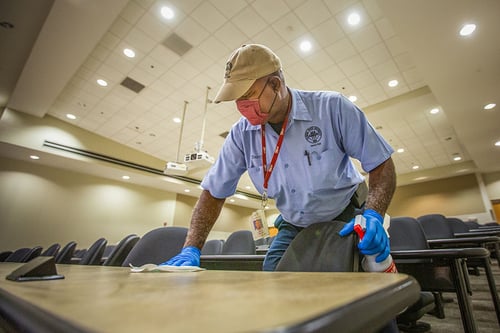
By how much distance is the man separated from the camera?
1.09 m

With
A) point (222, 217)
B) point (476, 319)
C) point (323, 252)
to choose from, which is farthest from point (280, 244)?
point (222, 217)

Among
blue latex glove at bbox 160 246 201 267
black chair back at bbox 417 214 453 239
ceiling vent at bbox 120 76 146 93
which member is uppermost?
ceiling vent at bbox 120 76 146 93

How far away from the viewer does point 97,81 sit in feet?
16.8

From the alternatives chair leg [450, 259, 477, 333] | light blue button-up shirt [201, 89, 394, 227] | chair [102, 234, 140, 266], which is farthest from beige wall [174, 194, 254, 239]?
chair leg [450, 259, 477, 333]

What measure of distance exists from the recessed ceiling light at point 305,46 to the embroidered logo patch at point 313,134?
357 centimetres

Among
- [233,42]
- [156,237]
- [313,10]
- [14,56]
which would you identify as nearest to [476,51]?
[313,10]

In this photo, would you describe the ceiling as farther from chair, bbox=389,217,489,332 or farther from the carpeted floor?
the carpeted floor

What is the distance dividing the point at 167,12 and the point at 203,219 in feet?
11.9

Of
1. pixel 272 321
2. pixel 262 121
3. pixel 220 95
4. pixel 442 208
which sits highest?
pixel 442 208

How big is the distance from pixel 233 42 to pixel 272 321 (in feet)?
15.0

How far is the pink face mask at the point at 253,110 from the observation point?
120 centimetres

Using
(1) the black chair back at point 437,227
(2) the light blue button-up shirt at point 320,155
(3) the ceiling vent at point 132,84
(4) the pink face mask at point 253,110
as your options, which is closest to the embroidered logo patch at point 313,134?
(2) the light blue button-up shirt at point 320,155

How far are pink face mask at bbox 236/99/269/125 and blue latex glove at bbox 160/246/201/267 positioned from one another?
0.73 metres

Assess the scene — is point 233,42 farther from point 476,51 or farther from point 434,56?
point 476,51
